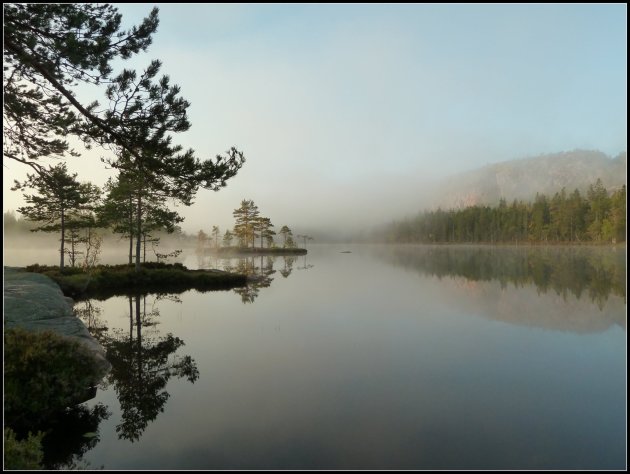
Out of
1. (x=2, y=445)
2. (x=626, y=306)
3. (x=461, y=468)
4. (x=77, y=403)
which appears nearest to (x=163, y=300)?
(x=77, y=403)

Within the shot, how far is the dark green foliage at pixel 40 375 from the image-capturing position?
6703 mm

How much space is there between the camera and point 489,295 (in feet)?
76.3

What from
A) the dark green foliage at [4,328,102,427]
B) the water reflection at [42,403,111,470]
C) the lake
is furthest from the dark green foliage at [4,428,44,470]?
the dark green foliage at [4,328,102,427]

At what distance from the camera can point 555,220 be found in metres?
111

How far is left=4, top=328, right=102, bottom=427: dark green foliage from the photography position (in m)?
6.70

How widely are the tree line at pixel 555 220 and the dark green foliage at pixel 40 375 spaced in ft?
353

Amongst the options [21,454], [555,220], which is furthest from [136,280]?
[555,220]

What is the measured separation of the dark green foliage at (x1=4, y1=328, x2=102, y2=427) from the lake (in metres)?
0.60

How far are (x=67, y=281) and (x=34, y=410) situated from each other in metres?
22.5

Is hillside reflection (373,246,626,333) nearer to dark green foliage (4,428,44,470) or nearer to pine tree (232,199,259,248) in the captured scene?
dark green foliage (4,428,44,470)

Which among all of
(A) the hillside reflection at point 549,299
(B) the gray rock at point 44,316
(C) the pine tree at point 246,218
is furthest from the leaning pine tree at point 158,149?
(C) the pine tree at point 246,218

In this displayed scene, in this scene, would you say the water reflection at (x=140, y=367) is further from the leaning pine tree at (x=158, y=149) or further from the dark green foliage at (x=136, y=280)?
the dark green foliage at (x=136, y=280)

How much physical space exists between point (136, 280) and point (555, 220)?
12429 centimetres

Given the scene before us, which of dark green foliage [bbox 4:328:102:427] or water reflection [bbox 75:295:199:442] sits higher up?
dark green foliage [bbox 4:328:102:427]
